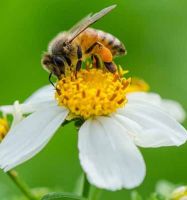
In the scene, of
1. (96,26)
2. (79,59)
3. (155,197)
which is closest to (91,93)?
(79,59)

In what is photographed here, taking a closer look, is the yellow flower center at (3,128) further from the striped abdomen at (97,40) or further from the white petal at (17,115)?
the striped abdomen at (97,40)

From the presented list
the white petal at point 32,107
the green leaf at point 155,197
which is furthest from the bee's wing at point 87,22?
the green leaf at point 155,197

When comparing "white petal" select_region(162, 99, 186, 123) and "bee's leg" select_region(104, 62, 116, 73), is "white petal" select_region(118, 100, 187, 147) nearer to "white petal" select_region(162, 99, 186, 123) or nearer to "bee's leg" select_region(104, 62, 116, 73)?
"bee's leg" select_region(104, 62, 116, 73)

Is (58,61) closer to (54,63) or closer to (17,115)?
(54,63)

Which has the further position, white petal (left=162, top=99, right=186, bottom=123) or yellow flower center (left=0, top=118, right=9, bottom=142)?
white petal (left=162, top=99, right=186, bottom=123)

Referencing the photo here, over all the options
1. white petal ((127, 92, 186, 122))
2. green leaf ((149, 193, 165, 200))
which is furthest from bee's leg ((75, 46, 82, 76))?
green leaf ((149, 193, 165, 200))

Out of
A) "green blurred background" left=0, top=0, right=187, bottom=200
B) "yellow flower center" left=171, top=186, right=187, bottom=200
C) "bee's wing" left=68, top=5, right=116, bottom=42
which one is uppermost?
"bee's wing" left=68, top=5, right=116, bottom=42
